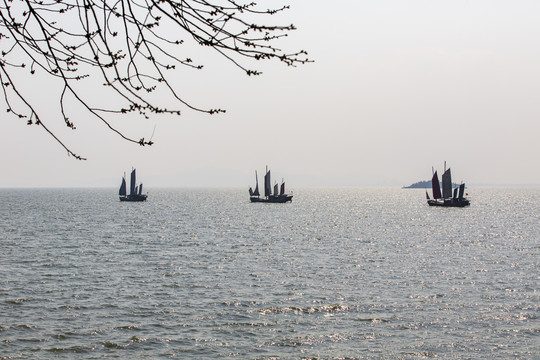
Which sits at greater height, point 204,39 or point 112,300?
point 204,39

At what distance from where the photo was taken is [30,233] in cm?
6197

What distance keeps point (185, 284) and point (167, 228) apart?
41516mm

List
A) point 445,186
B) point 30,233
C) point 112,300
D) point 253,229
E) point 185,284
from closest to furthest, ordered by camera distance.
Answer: point 112,300
point 185,284
point 30,233
point 253,229
point 445,186

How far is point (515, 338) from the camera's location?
20.6 meters

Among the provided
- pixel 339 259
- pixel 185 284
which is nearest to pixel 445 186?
pixel 339 259

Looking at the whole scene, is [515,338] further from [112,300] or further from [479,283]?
[112,300]

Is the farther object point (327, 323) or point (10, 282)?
point (10, 282)

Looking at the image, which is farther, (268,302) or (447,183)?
(447,183)

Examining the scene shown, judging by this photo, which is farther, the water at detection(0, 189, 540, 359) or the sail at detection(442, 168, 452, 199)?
the sail at detection(442, 168, 452, 199)

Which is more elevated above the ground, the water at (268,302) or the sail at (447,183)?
the sail at (447,183)

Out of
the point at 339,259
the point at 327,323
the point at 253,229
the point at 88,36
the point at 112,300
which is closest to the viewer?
the point at 88,36

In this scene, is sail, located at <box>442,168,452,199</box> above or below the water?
above

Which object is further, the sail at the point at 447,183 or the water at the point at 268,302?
the sail at the point at 447,183

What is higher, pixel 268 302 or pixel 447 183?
pixel 447 183
